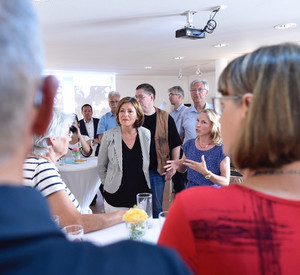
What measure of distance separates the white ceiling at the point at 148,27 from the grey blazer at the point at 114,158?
170cm

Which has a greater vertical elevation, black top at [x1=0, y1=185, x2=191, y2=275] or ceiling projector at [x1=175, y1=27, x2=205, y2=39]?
ceiling projector at [x1=175, y1=27, x2=205, y2=39]

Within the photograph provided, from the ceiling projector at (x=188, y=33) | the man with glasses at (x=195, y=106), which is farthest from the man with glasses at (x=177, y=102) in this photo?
the ceiling projector at (x=188, y=33)

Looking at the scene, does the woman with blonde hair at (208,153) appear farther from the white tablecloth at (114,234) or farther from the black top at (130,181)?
the white tablecloth at (114,234)

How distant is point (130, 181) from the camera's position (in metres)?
2.57

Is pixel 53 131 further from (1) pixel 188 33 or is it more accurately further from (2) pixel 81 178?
(1) pixel 188 33

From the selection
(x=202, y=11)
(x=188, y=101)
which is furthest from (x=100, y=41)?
(x=188, y=101)

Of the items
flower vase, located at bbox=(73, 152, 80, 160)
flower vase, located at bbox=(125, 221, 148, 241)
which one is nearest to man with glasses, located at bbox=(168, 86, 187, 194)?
flower vase, located at bbox=(73, 152, 80, 160)

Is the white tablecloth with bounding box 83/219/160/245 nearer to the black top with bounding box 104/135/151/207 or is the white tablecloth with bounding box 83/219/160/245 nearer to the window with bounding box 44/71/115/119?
the black top with bounding box 104/135/151/207

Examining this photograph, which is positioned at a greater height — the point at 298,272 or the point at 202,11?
the point at 202,11

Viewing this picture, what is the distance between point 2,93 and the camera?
1.00ft

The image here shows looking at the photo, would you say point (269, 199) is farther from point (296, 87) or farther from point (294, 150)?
point (296, 87)

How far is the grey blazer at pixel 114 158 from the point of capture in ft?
8.43

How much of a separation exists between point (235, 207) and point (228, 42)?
5.91 metres

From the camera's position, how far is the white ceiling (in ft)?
11.6
